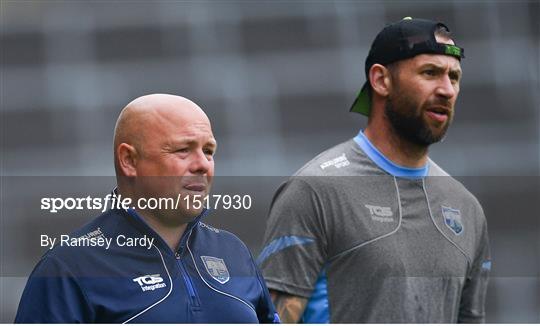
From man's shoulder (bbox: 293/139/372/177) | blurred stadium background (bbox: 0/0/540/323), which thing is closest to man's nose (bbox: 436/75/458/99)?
man's shoulder (bbox: 293/139/372/177)

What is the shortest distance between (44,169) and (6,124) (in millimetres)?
185

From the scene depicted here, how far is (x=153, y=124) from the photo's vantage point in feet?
6.81

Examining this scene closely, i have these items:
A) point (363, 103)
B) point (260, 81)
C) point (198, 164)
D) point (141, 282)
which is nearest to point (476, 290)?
point (363, 103)

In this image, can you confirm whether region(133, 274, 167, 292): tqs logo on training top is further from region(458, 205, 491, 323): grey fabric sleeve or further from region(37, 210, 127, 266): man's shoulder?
region(458, 205, 491, 323): grey fabric sleeve

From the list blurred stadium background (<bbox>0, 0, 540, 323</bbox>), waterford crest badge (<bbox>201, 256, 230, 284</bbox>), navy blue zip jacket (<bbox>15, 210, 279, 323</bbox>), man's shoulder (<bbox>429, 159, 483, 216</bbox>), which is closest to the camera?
navy blue zip jacket (<bbox>15, 210, 279, 323</bbox>)

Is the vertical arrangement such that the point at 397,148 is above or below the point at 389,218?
above

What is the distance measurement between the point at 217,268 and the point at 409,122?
2.39 ft

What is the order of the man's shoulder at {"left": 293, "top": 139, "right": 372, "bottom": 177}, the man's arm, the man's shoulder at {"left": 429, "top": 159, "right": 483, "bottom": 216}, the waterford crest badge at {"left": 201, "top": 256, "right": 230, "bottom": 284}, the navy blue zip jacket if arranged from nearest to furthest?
1. the navy blue zip jacket
2. the waterford crest badge at {"left": 201, "top": 256, "right": 230, "bottom": 284}
3. the man's arm
4. the man's shoulder at {"left": 293, "top": 139, "right": 372, "bottom": 177}
5. the man's shoulder at {"left": 429, "top": 159, "right": 483, "bottom": 216}

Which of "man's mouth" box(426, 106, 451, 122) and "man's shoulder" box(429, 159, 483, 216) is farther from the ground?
"man's mouth" box(426, 106, 451, 122)

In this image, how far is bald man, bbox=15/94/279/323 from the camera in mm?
1876

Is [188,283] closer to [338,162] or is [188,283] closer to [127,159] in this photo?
[127,159]

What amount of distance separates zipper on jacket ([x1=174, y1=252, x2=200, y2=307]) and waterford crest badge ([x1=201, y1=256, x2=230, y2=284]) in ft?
0.16

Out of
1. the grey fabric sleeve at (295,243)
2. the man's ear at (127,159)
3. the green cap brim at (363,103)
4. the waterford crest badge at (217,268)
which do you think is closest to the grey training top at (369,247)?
the grey fabric sleeve at (295,243)

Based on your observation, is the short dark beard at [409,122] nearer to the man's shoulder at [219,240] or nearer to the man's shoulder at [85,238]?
the man's shoulder at [219,240]
